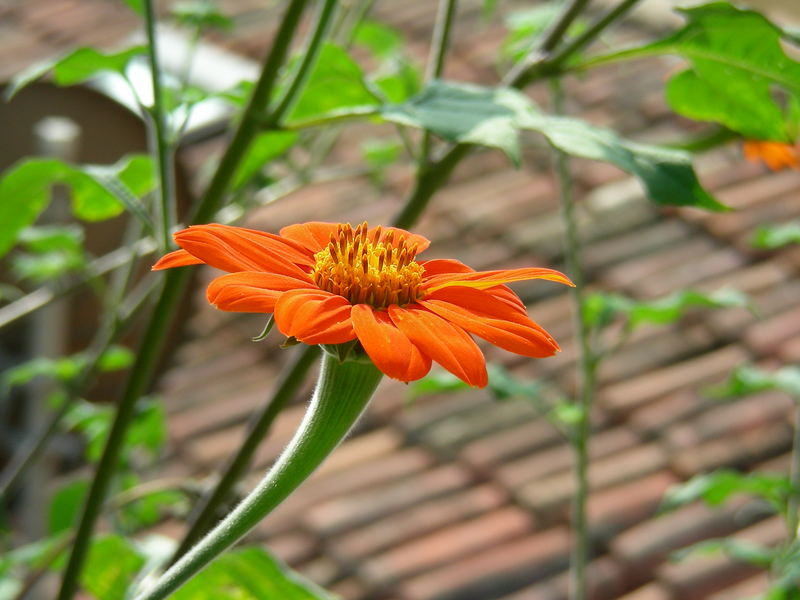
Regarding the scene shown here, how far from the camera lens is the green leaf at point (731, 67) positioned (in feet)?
2.87

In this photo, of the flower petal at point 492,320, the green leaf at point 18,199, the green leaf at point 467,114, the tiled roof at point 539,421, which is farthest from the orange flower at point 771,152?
the flower petal at point 492,320

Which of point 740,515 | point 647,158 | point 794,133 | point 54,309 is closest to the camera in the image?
point 647,158

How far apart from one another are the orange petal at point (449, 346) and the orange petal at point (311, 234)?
0.38 ft

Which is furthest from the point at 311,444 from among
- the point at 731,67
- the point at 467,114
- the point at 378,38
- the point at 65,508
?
the point at 378,38

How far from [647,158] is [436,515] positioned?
1249 mm

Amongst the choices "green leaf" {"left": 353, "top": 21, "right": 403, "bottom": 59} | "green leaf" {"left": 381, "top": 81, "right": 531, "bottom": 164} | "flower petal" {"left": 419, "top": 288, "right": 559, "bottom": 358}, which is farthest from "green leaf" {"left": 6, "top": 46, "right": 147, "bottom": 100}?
"green leaf" {"left": 353, "top": 21, "right": 403, "bottom": 59}

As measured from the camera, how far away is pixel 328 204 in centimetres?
278

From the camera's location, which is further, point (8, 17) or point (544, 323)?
point (8, 17)

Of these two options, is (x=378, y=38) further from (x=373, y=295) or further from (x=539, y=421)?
(x=373, y=295)

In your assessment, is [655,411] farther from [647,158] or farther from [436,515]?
[647,158]

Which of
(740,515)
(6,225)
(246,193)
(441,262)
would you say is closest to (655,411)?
(740,515)

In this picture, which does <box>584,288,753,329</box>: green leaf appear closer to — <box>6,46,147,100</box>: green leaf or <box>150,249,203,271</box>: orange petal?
<box>6,46,147,100</box>: green leaf

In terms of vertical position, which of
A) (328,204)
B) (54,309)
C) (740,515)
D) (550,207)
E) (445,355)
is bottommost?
(445,355)

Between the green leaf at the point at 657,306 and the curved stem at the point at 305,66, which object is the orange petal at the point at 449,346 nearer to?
the curved stem at the point at 305,66
